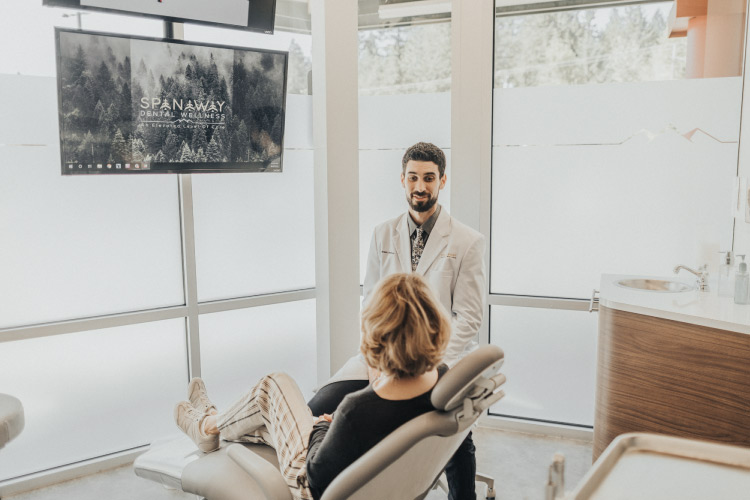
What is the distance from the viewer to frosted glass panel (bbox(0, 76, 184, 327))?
2.60 meters

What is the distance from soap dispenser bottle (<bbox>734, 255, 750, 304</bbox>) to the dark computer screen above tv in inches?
92.9

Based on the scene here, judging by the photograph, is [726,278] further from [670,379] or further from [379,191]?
[379,191]

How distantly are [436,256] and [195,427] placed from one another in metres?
1.17

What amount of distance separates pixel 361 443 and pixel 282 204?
6.47 feet

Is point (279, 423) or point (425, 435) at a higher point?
point (425, 435)

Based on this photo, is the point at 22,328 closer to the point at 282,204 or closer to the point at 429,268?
the point at 282,204

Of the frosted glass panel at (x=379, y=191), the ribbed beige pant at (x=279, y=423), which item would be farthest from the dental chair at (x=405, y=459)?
the frosted glass panel at (x=379, y=191)

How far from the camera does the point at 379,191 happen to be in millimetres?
3426

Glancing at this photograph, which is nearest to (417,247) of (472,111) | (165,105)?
(472,111)

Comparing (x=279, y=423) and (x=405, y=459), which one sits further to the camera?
(x=279, y=423)

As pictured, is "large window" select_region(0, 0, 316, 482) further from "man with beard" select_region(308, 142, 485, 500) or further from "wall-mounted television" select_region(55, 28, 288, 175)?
"man with beard" select_region(308, 142, 485, 500)

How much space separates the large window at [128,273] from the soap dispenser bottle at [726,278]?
2.06 meters

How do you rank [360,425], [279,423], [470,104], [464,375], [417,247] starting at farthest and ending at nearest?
[470,104], [417,247], [279,423], [360,425], [464,375]

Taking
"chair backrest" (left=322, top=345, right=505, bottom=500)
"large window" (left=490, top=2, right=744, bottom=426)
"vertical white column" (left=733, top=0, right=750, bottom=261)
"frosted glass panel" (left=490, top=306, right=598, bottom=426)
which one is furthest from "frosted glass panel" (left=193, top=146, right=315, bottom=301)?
"vertical white column" (left=733, top=0, right=750, bottom=261)
